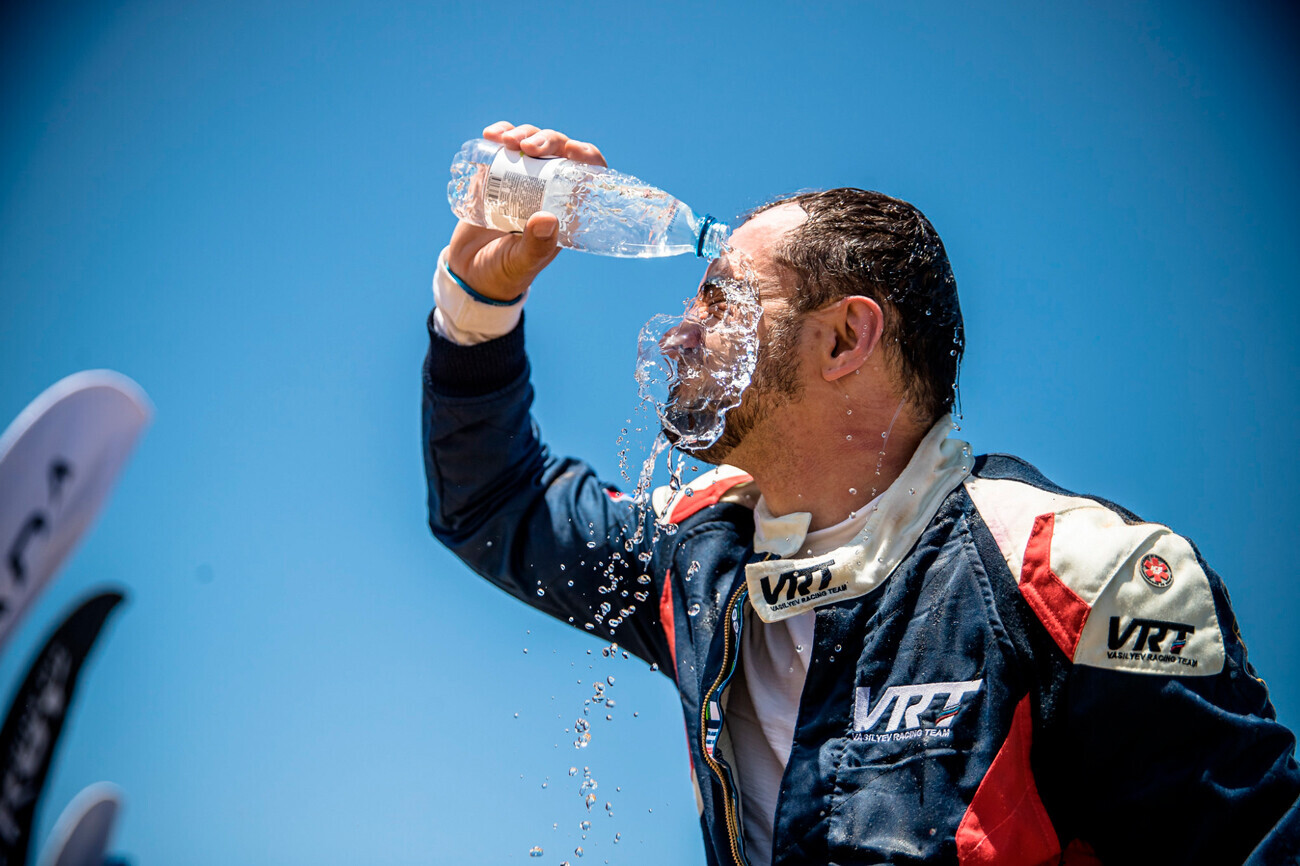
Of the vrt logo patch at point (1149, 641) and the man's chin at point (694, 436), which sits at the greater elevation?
the man's chin at point (694, 436)

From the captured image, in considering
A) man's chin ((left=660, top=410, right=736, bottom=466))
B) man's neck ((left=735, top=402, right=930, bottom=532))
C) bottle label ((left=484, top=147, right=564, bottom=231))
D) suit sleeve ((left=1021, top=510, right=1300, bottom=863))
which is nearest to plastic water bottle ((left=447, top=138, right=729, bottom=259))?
bottle label ((left=484, top=147, right=564, bottom=231))

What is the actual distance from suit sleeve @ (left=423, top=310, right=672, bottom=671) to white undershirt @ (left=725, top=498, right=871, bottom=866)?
1.71ft

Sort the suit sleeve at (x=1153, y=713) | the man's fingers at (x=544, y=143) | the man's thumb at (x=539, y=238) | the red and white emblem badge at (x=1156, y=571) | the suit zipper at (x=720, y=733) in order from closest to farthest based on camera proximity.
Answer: the suit sleeve at (x=1153, y=713)
the red and white emblem badge at (x=1156, y=571)
the suit zipper at (x=720, y=733)
the man's thumb at (x=539, y=238)
the man's fingers at (x=544, y=143)

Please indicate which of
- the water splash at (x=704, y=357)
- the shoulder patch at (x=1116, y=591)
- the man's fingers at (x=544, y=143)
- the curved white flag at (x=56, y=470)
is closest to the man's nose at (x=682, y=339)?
the water splash at (x=704, y=357)

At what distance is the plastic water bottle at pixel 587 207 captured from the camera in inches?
133

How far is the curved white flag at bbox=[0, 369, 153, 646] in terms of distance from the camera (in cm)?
161

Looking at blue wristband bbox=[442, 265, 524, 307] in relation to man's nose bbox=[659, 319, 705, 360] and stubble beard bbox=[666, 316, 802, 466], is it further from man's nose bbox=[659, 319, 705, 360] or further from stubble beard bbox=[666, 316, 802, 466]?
stubble beard bbox=[666, 316, 802, 466]

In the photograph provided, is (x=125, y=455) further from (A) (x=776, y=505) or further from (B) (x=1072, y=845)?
(B) (x=1072, y=845)

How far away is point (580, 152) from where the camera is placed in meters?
3.37

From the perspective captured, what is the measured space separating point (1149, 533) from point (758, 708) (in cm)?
117

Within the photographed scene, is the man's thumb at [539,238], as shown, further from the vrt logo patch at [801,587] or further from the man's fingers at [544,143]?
the vrt logo patch at [801,587]

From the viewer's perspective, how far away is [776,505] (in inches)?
135

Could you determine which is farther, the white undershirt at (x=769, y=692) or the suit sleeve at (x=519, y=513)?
the suit sleeve at (x=519, y=513)

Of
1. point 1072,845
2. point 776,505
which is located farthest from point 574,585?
point 1072,845
